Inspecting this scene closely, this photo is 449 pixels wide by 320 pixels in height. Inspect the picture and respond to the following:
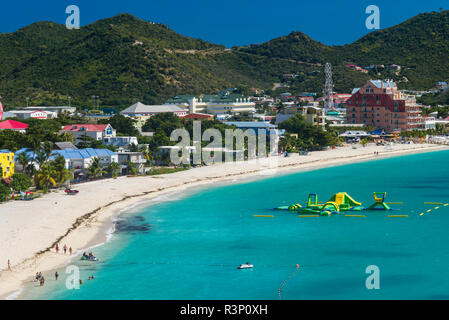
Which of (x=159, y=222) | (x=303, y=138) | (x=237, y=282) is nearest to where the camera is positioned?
(x=237, y=282)

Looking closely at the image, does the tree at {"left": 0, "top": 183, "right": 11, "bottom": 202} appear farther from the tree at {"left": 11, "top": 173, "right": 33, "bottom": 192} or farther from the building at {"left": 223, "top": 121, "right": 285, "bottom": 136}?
the building at {"left": 223, "top": 121, "right": 285, "bottom": 136}

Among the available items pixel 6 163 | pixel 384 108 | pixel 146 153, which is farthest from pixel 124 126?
pixel 384 108

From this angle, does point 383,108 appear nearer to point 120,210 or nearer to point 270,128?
point 270,128

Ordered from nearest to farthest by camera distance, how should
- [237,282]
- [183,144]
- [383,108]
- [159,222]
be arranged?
[237,282] < [159,222] < [183,144] < [383,108]

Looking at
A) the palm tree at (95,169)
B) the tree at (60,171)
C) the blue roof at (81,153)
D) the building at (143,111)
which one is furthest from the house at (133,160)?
the building at (143,111)

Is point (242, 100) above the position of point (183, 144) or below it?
above

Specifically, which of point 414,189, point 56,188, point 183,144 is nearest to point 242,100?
point 183,144

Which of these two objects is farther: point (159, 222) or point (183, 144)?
point (183, 144)
